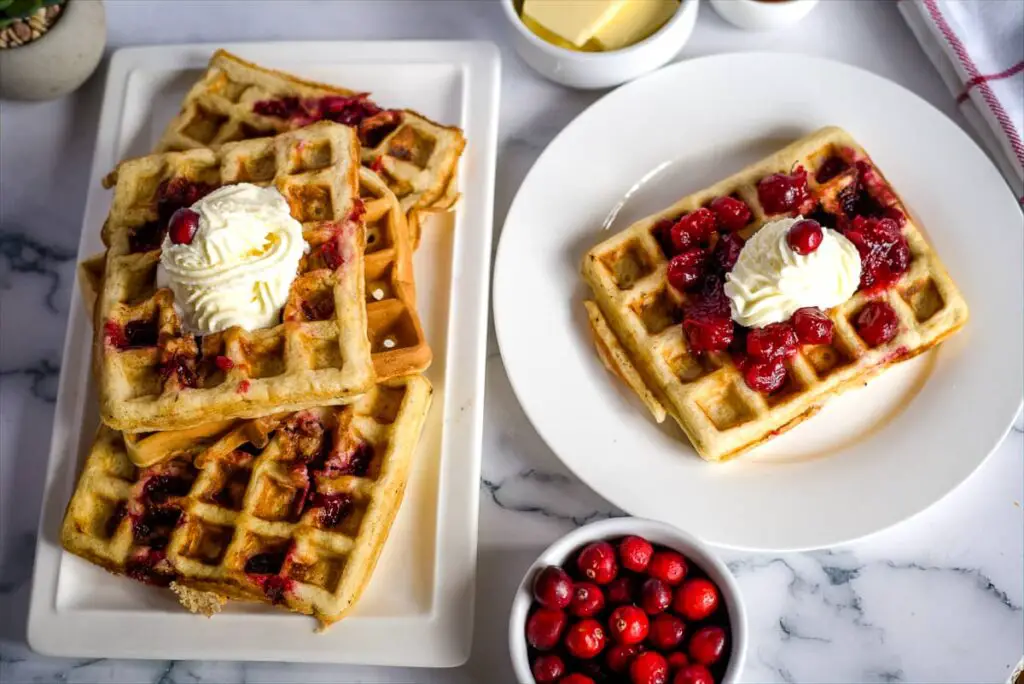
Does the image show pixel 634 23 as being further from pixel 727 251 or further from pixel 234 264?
pixel 234 264

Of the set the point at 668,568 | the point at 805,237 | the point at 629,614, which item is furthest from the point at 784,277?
the point at 629,614

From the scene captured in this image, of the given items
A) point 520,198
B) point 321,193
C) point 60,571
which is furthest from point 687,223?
point 60,571

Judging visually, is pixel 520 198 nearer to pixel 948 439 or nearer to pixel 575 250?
pixel 575 250

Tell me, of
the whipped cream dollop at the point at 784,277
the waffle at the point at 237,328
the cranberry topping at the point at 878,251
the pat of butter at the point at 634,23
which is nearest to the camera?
the waffle at the point at 237,328

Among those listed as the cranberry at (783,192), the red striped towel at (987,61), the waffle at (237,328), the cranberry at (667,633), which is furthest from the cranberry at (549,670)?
the red striped towel at (987,61)

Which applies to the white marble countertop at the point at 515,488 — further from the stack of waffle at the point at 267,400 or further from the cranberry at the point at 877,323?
the cranberry at the point at 877,323
